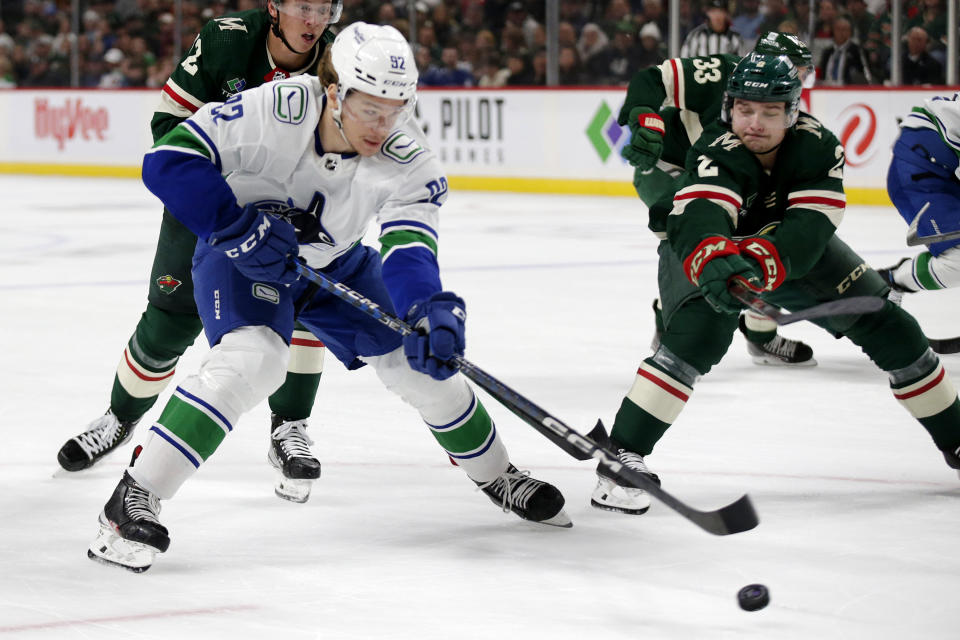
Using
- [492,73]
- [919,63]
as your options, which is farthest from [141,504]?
[492,73]

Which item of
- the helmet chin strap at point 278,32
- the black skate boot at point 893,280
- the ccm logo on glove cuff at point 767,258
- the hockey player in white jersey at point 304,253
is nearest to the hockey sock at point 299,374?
the hockey player in white jersey at point 304,253

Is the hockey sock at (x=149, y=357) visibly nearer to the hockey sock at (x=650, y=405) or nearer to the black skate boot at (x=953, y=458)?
the hockey sock at (x=650, y=405)

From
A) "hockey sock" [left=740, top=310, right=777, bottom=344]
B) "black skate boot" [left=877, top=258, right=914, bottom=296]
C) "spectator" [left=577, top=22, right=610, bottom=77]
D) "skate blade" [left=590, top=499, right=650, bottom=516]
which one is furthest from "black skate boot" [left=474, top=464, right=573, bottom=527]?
"spectator" [left=577, top=22, right=610, bottom=77]

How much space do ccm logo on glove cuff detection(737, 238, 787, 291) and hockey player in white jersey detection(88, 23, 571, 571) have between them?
582 millimetres

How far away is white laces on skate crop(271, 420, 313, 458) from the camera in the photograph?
10.0 ft

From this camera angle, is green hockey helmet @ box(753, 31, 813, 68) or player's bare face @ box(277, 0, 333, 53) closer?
player's bare face @ box(277, 0, 333, 53)

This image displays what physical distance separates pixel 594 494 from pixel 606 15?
7.76m

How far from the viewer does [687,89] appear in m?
4.13

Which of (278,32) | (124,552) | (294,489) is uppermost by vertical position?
(278,32)

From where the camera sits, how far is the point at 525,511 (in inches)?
108

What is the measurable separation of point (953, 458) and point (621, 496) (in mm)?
731

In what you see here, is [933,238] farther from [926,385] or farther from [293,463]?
[293,463]

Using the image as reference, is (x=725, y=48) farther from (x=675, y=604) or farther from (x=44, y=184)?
(x=675, y=604)

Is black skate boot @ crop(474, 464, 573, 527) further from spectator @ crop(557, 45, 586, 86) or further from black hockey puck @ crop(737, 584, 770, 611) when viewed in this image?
spectator @ crop(557, 45, 586, 86)
